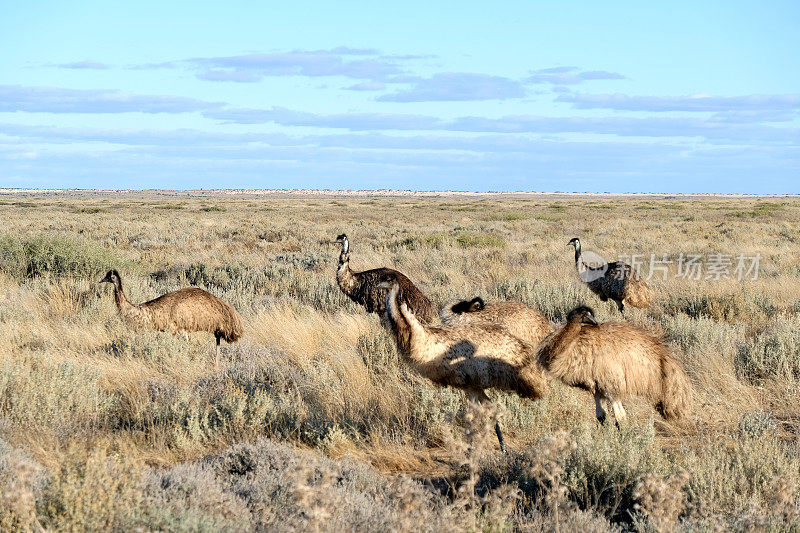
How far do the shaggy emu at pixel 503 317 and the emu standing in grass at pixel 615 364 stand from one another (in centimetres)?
125

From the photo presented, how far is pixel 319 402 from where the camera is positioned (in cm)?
605

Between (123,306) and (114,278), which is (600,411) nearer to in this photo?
(123,306)

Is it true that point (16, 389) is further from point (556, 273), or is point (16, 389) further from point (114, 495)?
point (556, 273)

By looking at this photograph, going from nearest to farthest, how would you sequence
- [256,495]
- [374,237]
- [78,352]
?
[256,495] → [78,352] → [374,237]

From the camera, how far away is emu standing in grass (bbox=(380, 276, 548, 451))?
5.15 metres

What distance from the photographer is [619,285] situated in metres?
11.3

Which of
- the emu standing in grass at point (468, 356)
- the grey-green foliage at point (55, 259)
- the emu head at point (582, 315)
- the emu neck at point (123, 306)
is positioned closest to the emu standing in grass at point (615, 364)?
the emu head at point (582, 315)

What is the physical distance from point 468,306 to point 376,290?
334 cm

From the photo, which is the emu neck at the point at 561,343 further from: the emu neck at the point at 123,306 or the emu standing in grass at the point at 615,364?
the emu neck at the point at 123,306

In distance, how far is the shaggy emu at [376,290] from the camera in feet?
29.6

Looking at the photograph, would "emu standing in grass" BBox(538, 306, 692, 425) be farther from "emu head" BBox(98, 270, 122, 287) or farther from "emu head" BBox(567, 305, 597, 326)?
"emu head" BBox(98, 270, 122, 287)

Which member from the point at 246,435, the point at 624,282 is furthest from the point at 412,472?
the point at 624,282

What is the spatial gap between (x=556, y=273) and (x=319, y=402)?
33.1 ft

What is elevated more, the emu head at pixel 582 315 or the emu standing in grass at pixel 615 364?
the emu head at pixel 582 315
